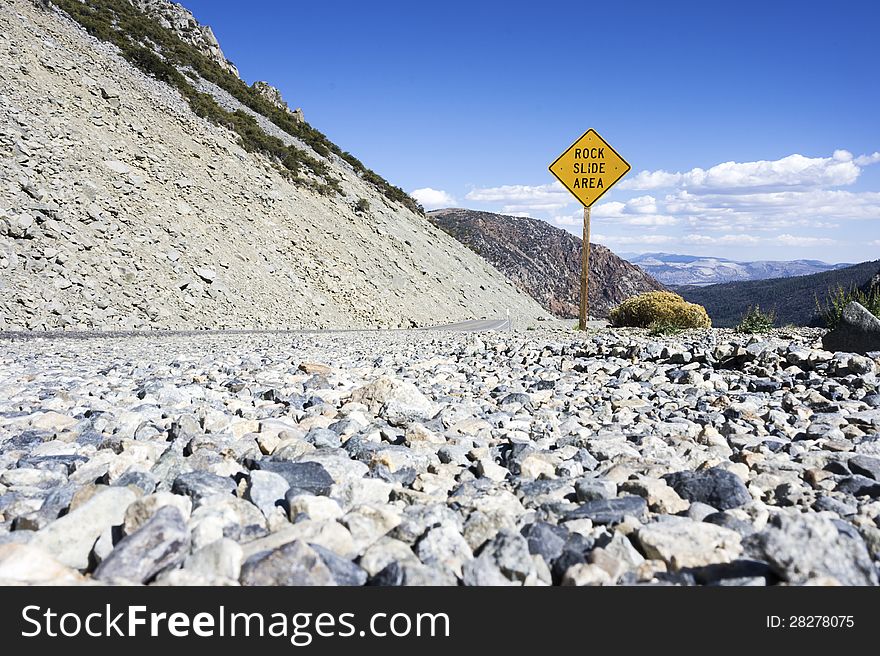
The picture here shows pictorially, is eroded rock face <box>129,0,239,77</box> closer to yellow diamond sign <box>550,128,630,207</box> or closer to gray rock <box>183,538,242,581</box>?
yellow diamond sign <box>550,128,630,207</box>

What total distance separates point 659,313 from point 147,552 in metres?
17.0

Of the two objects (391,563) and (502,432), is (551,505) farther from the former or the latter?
(502,432)

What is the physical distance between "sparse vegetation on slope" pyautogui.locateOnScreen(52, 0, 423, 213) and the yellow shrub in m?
18.3

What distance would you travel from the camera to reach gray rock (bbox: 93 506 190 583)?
2.01 meters

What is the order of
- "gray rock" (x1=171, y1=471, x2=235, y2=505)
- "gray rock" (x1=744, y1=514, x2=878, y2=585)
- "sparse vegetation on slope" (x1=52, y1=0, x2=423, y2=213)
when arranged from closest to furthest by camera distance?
"gray rock" (x1=744, y1=514, x2=878, y2=585), "gray rock" (x1=171, y1=471, x2=235, y2=505), "sparse vegetation on slope" (x1=52, y1=0, x2=423, y2=213)

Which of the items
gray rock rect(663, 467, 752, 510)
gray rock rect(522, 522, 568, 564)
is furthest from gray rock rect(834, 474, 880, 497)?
gray rock rect(522, 522, 568, 564)

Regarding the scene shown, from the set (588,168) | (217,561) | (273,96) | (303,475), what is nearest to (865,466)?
(303,475)

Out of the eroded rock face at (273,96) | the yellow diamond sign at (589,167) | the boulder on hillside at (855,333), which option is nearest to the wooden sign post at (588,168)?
the yellow diamond sign at (589,167)

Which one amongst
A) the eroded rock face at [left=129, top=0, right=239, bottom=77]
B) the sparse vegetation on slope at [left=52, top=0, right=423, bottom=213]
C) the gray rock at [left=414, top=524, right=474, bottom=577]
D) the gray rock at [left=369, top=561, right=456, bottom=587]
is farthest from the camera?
the eroded rock face at [left=129, top=0, right=239, bottom=77]

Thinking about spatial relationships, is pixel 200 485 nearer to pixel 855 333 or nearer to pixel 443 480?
pixel 443 480

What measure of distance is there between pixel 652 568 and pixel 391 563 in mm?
908

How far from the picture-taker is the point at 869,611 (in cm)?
191

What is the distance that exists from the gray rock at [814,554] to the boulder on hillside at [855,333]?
22.0 ft

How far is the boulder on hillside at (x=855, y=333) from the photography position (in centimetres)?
753
